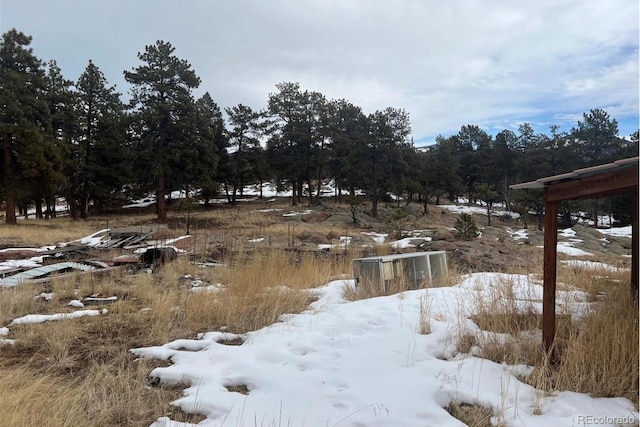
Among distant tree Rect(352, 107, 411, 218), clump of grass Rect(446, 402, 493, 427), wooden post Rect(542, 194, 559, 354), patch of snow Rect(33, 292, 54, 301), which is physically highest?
distant tree Rect(352, 107, 411, 218)

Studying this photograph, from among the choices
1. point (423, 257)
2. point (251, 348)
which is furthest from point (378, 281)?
point (251, 348)

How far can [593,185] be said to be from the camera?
298cm

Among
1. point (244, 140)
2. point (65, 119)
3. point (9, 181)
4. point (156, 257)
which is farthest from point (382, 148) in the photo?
point (156, 257)

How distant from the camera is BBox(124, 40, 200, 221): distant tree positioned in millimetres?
26906

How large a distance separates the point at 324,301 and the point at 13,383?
146 inches

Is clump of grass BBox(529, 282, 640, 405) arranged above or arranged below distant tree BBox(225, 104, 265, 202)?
below

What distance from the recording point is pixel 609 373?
9.59 ft

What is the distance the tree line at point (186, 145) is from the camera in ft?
77.0

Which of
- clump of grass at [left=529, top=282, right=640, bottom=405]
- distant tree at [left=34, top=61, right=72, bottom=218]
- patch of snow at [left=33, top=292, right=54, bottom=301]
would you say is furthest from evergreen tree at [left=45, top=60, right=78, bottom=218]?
clump of grass at [left=529, top=282, right=640, bottom=405]

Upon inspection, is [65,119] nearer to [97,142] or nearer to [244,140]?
[97,142]

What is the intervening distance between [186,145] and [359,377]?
26534mm

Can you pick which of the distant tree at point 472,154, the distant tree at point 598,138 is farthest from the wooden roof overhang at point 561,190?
the distant tree at point 472,154

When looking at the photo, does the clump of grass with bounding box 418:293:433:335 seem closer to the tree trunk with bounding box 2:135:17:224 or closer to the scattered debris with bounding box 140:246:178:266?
the scattered debris with bounding box 140:246:178:266

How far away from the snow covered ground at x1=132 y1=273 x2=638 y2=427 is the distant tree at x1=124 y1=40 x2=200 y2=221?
2452cm
